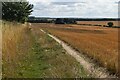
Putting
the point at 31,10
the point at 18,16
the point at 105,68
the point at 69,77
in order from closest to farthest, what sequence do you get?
1. the point at 69,77
2. the point at 105,68
3. the point at 18,16
4. the point at 31,10

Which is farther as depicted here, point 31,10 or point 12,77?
point 31,10

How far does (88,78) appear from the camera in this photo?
429 inches

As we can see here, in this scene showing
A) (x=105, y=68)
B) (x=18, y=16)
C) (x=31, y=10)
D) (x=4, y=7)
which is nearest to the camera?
(x=105, y=68)

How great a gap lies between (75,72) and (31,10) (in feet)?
181

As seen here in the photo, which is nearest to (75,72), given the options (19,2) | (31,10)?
(19,2)

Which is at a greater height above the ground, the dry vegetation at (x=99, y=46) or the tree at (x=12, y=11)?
the tree at (x=12, y=11)

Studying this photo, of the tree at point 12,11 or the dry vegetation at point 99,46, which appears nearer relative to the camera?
the dry vegetation at point 99,46

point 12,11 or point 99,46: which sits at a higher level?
point 12,11

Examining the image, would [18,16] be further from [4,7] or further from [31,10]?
[31,10]

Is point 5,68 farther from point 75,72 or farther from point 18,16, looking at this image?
point 18,16

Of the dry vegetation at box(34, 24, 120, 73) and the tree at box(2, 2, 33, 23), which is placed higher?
the tree at box(2, 2, 33, 23)

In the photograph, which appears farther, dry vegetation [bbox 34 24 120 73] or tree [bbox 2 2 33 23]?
tree [bbox 2 2 33 23]

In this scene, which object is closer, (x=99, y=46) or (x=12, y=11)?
(x=99, y=46)

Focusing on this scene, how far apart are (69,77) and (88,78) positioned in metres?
0.58
